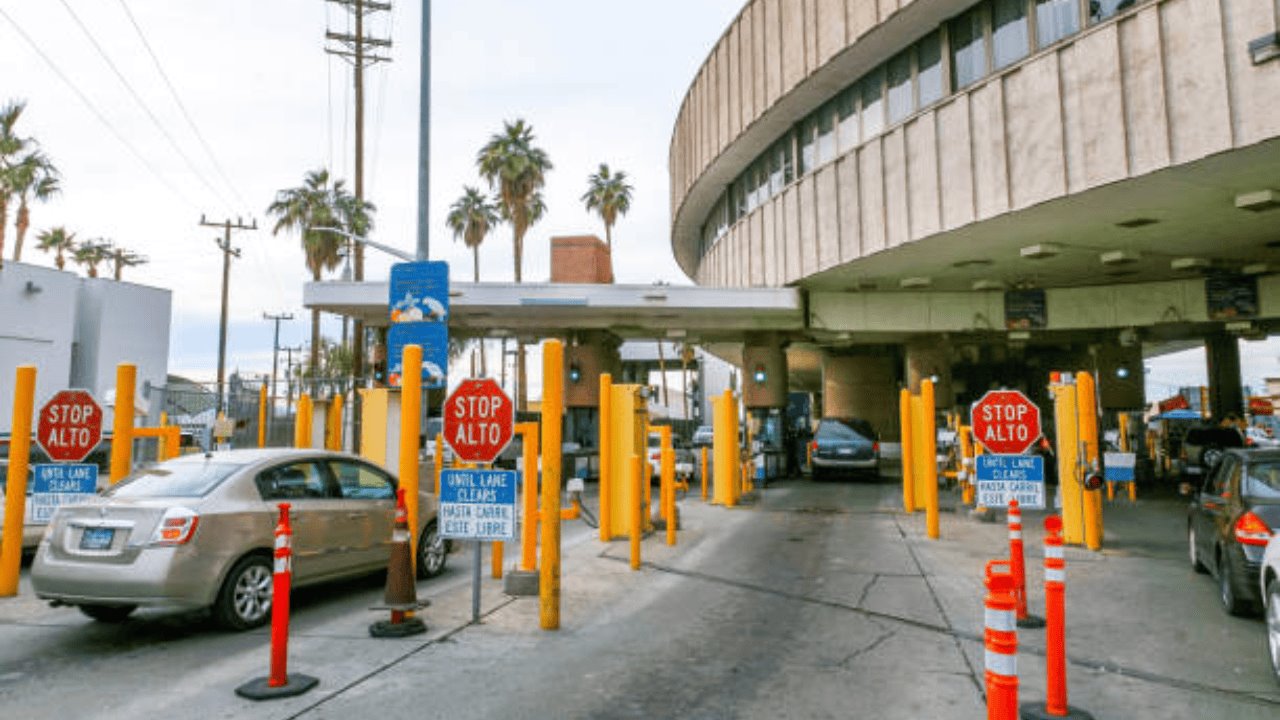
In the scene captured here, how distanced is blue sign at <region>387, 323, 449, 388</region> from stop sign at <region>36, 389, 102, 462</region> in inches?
154

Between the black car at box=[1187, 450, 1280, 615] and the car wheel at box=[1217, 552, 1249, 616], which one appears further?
the car wheel at box=[1217, 552, 1249, 616]

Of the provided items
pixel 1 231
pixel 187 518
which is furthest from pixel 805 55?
pixel 1 231

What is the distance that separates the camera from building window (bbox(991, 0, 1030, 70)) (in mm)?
15461

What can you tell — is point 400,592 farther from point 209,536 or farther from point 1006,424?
point 1006,424

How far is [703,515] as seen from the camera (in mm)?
15742

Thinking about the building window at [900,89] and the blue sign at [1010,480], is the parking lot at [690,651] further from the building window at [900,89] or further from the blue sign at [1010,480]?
the building window at [900,89]

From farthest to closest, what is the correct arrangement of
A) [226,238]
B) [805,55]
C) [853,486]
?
[226,238], [853,486], [805,55]

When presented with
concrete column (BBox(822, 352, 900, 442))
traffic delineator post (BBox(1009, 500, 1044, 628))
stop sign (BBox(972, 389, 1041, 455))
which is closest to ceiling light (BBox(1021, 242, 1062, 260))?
stop sign (BBox(972, 389, 1041, 455))

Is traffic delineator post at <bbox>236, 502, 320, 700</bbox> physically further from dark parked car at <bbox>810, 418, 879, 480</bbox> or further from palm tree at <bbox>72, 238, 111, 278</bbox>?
palm tree at <bbox>72, 238, 111, 278</bbox>

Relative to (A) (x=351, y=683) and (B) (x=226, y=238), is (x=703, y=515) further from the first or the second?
(B) (x=226, y=238)

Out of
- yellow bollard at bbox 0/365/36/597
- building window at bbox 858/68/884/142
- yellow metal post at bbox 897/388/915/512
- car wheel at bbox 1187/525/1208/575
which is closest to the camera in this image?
yellow bollard at bbox 0/365/36/597

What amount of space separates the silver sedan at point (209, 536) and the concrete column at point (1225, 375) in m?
31.8

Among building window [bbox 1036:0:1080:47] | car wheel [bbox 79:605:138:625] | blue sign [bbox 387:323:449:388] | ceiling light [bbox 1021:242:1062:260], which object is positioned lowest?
car wheel [bbox 79:605:138:625]

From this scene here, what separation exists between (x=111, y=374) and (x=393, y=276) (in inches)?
1257
